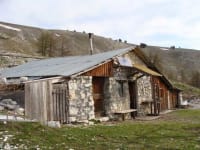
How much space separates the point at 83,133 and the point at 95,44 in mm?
91038

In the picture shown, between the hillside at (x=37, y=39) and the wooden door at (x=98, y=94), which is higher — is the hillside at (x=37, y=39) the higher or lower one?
the higher one

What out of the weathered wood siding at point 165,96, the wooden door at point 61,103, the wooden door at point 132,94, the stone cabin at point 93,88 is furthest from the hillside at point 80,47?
the wooden door at point 61,103

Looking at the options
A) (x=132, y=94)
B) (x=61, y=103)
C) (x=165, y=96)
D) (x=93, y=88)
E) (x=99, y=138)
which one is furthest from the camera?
(x=165, y=96)

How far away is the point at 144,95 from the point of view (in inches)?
1120

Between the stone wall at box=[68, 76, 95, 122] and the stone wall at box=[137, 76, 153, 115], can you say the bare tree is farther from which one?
the stone wall at box=[68, 76, 95, 122]

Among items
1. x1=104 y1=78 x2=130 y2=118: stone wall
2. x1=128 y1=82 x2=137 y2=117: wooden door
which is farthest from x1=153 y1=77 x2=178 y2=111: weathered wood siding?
x1=104 y1=78 x2=130 y2=118: stone wall

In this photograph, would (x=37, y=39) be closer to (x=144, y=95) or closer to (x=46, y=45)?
(x=46, y=45)

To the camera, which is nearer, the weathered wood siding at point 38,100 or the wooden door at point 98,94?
the weathered wood siding at point 38,100

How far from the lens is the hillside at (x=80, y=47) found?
6041cm

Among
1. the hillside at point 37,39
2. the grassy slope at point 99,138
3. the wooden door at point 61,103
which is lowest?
the grassy slope at point 99,138

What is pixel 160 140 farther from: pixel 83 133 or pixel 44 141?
pixel 44 141

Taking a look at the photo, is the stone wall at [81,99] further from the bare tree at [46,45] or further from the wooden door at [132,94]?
the bare tree at [46,45]

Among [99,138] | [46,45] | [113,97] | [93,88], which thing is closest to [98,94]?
[93,88]

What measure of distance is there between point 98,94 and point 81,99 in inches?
97.1
